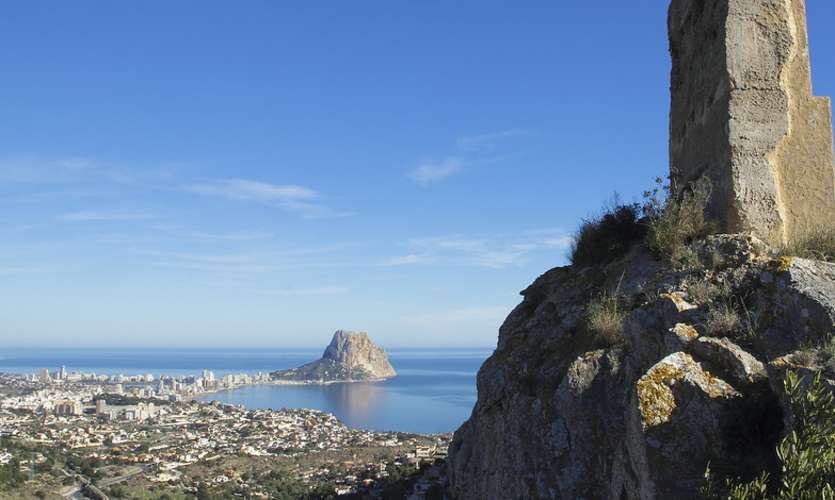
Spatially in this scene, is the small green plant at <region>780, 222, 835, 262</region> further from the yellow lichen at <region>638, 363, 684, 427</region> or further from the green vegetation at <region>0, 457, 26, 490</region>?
the green vegetation at <region>0, 457, 26, 490</region>

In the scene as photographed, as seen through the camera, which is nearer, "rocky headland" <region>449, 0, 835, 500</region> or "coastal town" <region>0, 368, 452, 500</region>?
"rocky headland" <region>449, 0, 835, 500</region>

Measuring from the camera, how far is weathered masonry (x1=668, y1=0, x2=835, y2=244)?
5910 millimetres

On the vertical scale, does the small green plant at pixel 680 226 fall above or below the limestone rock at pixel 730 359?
above

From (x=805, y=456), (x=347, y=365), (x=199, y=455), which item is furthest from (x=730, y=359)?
(x=347, y=365)

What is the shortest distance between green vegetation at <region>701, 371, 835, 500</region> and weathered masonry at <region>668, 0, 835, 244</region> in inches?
131

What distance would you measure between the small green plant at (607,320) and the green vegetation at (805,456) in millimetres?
2352

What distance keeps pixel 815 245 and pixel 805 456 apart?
3.44m

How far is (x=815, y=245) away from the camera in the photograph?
212 inches

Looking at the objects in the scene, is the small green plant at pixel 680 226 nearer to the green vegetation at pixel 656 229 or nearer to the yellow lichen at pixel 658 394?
the green vegetation at pixel 656 229

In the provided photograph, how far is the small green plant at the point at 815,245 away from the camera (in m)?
5.22

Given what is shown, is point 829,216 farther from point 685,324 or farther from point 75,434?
point 75,434

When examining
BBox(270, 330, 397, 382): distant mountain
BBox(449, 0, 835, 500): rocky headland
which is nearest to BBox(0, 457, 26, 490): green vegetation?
BBox(449, 0, 835, 500): rocky headland

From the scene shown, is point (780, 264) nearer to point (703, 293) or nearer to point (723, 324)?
point (703, 293)

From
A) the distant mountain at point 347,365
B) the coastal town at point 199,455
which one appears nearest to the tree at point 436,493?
the coastal town at point 199,455
